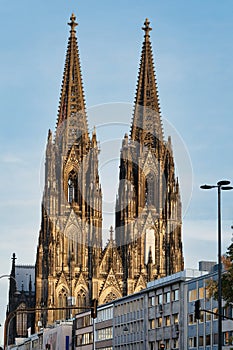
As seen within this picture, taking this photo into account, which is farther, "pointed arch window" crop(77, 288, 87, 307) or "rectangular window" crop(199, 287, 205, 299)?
"pointed arch window" crop(77, 288, 87, 307)

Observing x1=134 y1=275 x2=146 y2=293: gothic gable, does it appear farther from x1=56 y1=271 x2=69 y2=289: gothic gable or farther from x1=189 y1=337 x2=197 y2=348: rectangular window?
x1=189 y1=337 x2=197 y2=348: rectangular window

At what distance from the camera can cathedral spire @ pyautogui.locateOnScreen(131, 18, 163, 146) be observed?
178m

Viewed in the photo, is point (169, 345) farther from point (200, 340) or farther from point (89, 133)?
point (89, 133)

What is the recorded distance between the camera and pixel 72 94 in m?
179

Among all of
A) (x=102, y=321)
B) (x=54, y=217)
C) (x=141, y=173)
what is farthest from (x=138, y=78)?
(x=102, y=321)

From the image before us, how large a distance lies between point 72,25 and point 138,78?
1520cm

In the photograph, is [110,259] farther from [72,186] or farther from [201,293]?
[201,293]

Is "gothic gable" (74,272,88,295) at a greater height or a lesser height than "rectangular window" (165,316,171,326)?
greater

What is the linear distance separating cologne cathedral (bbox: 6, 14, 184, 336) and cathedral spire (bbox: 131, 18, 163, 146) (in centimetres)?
46

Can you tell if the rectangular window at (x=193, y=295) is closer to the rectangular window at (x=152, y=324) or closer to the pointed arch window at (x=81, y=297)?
the rectangular window at (x=152, y=324)

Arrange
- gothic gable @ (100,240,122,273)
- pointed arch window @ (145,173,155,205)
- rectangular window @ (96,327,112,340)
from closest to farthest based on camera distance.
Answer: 1. rectangular window @ (96,327,112,340)
2. gothic gable @ (100,240,122,273)
3. pointed arch window @ (145,173,155,205)

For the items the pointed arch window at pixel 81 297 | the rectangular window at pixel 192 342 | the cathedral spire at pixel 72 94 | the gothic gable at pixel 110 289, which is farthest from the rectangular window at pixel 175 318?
the cathedral spire at pixel 72 94

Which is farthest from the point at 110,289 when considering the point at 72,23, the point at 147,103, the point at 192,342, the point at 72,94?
the point at 192,342

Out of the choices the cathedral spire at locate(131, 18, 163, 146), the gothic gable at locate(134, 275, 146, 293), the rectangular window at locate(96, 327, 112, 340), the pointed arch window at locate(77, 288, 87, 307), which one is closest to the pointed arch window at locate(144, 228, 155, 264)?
the gothic gable at locate(134, 275, 146, 293)
